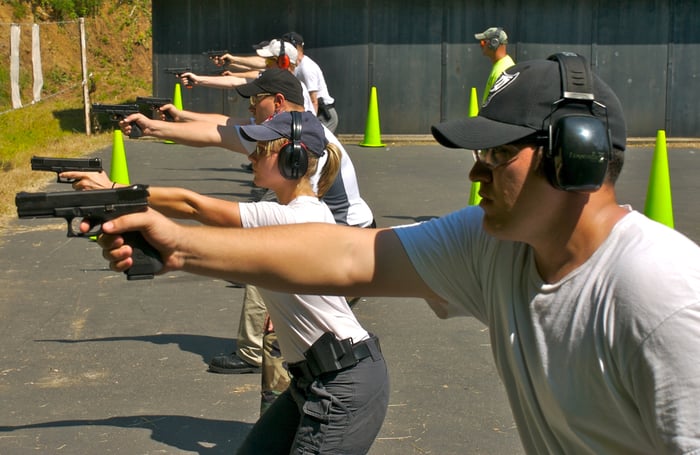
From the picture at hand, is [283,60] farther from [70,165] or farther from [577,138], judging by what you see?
[577,138]

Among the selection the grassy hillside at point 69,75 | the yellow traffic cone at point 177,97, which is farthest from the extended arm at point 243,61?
the yellow traffic cone at point 177,97

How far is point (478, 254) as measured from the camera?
A: 260 cm

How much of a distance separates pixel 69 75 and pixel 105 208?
75.9 feet

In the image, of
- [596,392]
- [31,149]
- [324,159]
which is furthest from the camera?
[31,149]

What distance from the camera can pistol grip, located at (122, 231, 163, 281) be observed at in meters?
2.35

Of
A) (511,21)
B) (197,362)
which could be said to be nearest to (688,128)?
(511,21)

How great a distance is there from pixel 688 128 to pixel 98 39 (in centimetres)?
1436

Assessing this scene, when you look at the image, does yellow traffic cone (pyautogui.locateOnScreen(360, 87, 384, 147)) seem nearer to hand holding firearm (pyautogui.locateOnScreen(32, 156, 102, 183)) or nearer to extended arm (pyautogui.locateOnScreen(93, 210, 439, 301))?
hand holding firearm (pyautogui.locateOnScreen(32, 156, 102, 183))

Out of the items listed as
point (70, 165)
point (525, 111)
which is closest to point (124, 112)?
point (70, 165)

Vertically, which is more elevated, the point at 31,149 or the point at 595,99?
the point at 595,99

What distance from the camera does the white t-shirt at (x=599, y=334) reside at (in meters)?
2.00

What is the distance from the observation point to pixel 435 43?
65.5ft

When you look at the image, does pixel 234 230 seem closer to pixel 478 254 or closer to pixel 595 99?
pixel 478 254

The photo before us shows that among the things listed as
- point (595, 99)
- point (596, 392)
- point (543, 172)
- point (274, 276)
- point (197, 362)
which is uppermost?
point (595, 99)
